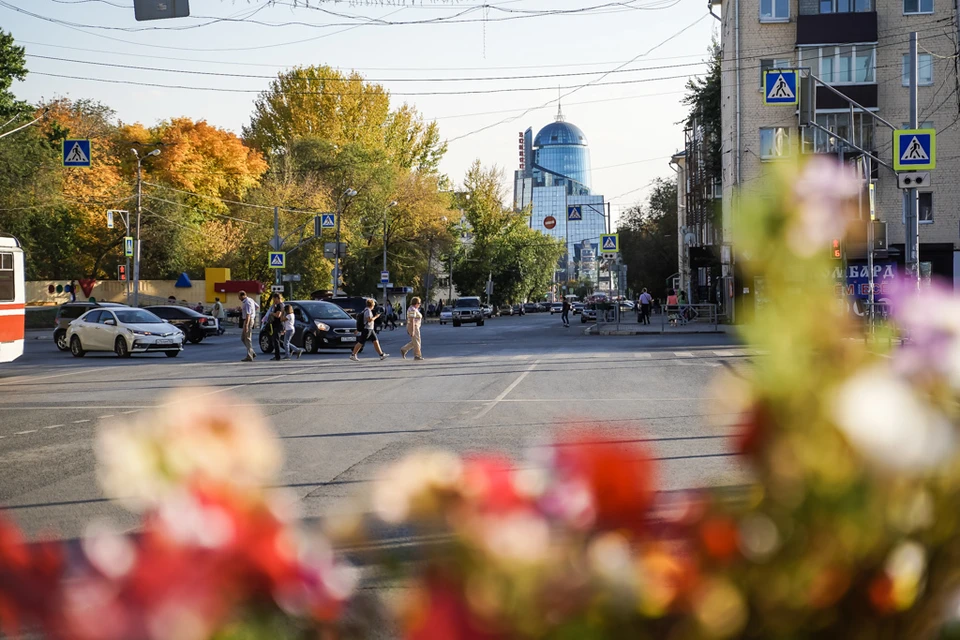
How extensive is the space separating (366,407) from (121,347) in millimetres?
17467

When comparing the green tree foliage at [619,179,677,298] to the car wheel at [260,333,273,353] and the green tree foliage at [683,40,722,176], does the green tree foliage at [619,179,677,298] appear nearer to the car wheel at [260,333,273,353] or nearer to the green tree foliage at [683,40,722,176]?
the green tree foliage at [683,40,722,176]

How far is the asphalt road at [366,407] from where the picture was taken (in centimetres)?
817

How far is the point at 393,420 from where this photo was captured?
13422 millimetres

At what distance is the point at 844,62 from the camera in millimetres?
47406

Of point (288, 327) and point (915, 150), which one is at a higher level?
point (915, 150)

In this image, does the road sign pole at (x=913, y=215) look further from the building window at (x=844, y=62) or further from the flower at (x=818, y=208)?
the flower at (x=818, y=208)

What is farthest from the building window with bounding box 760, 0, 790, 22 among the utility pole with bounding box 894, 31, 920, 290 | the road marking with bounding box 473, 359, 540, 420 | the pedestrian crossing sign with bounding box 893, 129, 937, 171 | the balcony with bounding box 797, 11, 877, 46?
the road marking with bounding box 473, 359, 540, 420

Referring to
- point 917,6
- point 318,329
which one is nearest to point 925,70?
point 917,6

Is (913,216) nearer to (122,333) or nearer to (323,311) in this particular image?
(323,311)

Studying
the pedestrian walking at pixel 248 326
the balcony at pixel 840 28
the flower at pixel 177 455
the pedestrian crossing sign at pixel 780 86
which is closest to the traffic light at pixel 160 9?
the pedestrian walking at pixel 248 326

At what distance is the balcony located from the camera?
46656 mm

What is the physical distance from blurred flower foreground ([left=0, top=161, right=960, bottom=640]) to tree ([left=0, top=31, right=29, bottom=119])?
47242 mm

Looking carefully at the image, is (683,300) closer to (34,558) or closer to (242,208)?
(242,208)

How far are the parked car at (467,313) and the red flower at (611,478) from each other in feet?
207
